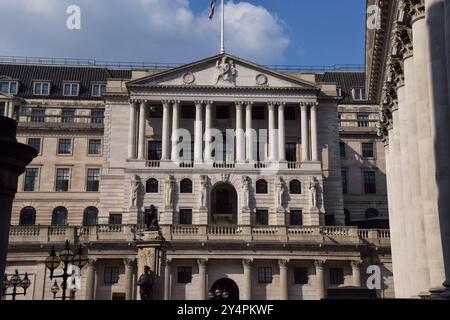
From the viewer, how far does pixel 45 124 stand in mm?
80500

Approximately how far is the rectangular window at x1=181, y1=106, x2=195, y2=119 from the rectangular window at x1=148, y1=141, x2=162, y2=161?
4810 mm

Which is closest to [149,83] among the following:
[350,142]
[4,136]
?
[350,142]

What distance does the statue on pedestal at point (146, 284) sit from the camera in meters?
31.3

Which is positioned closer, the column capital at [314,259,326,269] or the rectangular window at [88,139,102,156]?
the column capital at [314,259,326,269]

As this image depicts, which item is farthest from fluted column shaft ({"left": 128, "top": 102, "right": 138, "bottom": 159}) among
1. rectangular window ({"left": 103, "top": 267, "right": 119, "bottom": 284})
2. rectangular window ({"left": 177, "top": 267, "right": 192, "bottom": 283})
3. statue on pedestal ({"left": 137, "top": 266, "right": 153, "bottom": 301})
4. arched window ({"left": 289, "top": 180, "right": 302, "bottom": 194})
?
statue on pedestal ({"left": 137, "top": 266, "right": 153, "bottom": 301})

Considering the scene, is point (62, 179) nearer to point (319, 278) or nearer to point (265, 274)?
point (265, 274)

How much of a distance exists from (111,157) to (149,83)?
1026 centimetres

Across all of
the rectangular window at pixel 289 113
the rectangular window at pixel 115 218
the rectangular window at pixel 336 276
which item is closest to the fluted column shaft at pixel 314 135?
the rectangular window at pixel 289 113

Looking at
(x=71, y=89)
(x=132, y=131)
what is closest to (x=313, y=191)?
(x=132, y=131)

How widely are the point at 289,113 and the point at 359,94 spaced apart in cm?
2314

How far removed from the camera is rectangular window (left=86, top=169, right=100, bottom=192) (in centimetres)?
8006

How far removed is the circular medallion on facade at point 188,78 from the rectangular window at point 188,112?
3.66 meters

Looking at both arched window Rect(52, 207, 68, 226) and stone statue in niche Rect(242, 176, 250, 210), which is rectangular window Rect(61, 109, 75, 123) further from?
stone statue in niche Rect(242, 176, 250, 210)
